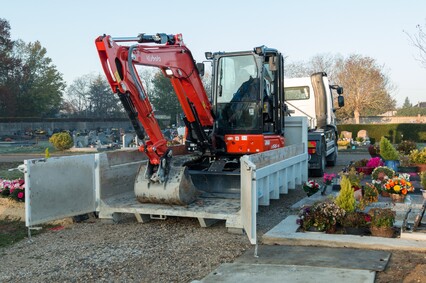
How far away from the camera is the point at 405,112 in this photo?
3103 inches

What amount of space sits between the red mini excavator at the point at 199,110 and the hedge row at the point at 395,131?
92.2ft

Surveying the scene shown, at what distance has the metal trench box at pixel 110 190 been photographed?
7559mm

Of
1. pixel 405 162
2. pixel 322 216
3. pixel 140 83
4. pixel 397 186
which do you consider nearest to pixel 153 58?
pixel 140 83

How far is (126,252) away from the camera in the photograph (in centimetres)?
665

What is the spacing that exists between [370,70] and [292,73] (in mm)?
8405

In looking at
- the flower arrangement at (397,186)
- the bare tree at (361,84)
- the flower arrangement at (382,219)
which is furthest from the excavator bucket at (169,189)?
the bare tree at (361,84)

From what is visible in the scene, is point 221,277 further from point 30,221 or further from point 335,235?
point 30,221

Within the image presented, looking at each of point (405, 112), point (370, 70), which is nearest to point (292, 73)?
point (370, 70)

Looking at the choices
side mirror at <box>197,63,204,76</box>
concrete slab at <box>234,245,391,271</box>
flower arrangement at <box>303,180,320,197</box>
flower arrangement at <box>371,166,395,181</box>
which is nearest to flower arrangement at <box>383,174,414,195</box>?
flower arrangement at <box>371,166,395,181</box>

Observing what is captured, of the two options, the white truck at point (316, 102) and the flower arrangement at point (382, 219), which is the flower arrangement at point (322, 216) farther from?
the white truck at point (316, 102)

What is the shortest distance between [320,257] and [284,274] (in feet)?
2.77

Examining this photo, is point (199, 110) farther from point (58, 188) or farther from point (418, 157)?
point (418, 157)

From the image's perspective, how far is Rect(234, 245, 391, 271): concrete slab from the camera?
561cm

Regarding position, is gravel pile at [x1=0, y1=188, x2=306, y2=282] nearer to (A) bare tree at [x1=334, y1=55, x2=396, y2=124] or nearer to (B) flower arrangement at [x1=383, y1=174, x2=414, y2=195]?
(B) flower arrangement at [x1=383, y1=174, x2=414, y2=195]
